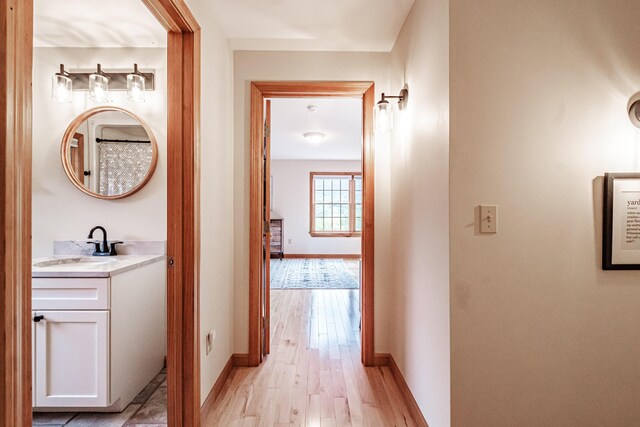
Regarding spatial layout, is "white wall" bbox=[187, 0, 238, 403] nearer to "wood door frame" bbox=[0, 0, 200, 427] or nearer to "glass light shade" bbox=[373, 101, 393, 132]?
"wood door frame" bbox=[0, 0, 200, 427]

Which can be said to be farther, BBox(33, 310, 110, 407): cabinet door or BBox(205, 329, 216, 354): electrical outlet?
BBox(205, 329, 216, 354): electrical outlet

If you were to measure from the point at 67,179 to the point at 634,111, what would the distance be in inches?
139

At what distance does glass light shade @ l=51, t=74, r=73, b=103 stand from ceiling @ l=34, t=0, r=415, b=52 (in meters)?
0.30

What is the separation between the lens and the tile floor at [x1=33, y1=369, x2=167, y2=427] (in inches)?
74.2

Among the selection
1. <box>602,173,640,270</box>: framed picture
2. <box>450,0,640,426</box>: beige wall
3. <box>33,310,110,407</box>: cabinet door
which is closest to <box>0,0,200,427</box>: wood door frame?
<box>33,310,110,407</box>: cabinet door

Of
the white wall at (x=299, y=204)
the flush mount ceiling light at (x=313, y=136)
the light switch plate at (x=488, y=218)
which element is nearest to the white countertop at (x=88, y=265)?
the light switch plate at (x=488, y=218)

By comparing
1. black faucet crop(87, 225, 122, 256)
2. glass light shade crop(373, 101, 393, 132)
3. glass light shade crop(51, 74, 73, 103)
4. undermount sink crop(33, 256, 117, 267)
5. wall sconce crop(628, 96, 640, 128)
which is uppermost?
glass light shade crop(51, 74, 73, 103)

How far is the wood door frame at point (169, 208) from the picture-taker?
2.51 feet

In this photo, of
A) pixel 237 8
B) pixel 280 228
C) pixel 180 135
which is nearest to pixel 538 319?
pixel 180 135

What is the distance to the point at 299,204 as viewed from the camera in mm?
8367

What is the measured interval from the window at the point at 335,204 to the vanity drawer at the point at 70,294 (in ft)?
21.7

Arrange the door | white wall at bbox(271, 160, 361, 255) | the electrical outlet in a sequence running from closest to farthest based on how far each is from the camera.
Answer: the electrical outlet, the door, white wall at bbox(271, 160, 361, 255)

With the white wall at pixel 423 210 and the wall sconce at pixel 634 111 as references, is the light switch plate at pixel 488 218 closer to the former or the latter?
A: the white wall at pixel 423 210

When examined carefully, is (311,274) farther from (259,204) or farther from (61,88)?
(61,88)
